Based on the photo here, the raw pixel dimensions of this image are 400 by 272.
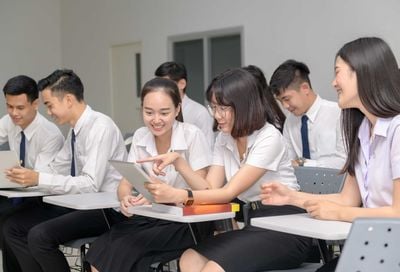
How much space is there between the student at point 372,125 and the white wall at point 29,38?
Result: 22.4ft

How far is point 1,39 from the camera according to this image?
840cm

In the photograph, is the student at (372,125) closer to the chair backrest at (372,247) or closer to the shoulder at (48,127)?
the chair backrest at (372,247)

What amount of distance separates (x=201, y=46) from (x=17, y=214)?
419cm

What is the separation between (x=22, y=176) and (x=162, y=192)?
3.44 feet

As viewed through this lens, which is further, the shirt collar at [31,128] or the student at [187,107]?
the student at [187,107]

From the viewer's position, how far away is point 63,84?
11.1ft

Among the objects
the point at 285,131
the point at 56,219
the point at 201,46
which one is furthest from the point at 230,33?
the point at 56,219

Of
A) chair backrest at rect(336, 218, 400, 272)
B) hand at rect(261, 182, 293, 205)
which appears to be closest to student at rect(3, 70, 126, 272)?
hand at rect(261, 182, 293, 205)

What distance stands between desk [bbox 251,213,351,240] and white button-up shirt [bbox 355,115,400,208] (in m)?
0.21

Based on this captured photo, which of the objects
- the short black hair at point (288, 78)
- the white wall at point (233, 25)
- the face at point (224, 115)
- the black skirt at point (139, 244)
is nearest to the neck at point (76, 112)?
the black skirt at point (139, 244)

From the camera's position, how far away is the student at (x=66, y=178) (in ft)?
10.0

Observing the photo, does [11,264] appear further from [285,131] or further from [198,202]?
[285,131]

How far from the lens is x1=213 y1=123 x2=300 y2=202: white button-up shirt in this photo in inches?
98.0

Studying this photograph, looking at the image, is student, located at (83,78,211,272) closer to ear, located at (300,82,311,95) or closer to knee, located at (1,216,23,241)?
knee, located at (1,216,23,241)
